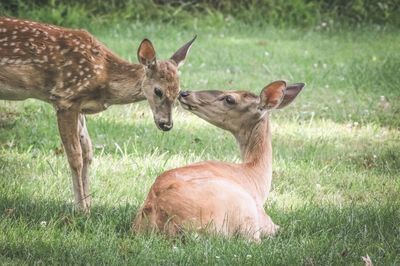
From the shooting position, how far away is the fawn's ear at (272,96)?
645cm

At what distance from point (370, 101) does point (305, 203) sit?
4331mm

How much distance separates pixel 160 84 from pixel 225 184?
1.52 metres

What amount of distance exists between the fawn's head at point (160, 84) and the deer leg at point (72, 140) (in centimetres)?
58

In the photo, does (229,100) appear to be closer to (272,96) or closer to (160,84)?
(272,96)

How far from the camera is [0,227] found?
554cm

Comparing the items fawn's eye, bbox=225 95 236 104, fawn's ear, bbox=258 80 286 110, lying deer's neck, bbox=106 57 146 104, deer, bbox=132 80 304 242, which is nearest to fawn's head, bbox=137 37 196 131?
lying deer's neck, bbox=106 57 146 104

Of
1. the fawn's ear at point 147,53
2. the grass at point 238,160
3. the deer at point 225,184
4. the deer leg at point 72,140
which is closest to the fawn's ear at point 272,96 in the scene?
the deer at point 225,184

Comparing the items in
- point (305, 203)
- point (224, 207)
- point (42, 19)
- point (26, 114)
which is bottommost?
point (42, 19)

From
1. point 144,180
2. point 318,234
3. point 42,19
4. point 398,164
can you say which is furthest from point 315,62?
point 318,234

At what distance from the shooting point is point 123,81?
7.12 metres

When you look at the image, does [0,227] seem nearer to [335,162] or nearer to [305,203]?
[305,203]

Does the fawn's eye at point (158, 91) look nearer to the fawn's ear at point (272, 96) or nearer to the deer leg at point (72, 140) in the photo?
the deer leg at point (72, 140)

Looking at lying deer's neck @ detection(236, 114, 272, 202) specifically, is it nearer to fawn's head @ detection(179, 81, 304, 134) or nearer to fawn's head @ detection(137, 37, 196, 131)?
fawn's head @ detection(179, 81, 304, 134)

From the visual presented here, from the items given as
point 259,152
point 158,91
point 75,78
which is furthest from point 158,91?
point 259,152
